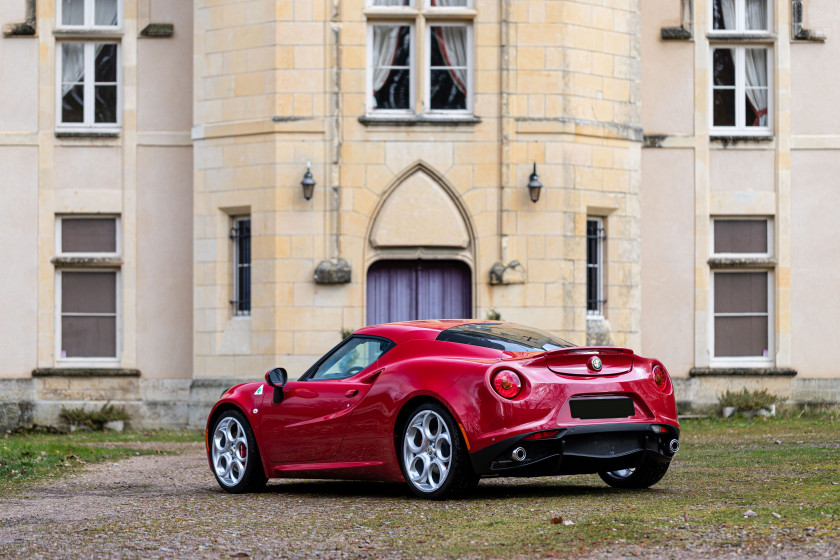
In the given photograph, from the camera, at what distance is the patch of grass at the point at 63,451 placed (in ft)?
39.3

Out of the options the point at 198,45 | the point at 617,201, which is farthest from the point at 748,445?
the point at 198,45

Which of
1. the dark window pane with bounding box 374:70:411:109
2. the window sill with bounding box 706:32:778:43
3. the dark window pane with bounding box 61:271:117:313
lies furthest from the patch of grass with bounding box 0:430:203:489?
the window sill with bounding box 706:32:778:43

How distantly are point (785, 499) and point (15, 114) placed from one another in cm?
1523

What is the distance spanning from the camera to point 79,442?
57.0 ft

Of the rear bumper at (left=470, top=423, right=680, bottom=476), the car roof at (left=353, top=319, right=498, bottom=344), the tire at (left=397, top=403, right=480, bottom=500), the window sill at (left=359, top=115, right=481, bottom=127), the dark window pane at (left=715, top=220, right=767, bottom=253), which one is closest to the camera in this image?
the rear bumper at (left=470, top=423, right=680, bottom=476)

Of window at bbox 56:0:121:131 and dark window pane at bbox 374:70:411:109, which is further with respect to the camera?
window at bbox 56:0:121:131

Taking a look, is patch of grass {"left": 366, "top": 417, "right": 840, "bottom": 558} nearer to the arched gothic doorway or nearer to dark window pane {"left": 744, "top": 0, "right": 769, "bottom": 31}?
the arched gothic doorway

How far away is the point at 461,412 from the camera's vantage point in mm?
8102

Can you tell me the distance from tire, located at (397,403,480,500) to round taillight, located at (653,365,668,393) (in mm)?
1407

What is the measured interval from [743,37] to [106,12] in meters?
9.78

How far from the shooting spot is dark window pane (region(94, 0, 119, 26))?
20312mm

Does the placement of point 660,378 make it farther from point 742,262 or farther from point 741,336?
point 741,336

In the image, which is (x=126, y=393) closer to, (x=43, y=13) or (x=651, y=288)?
(x=43, y=13)

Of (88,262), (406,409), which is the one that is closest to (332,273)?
(88,262)
